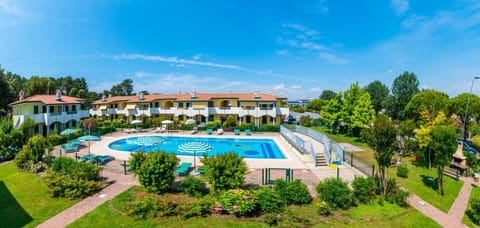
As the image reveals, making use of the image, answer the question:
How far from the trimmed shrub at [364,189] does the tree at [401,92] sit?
4414 centimetres

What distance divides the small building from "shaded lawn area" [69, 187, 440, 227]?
82.9 ft

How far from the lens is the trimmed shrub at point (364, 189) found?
10320 millimetres

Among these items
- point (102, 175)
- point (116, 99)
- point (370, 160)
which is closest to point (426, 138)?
point (370, 160)

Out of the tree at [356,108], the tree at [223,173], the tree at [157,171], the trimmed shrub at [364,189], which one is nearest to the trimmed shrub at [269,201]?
the tree at [223,173]

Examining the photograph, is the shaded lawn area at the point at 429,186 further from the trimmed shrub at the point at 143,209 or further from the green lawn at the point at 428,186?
the trimmed shrub at the point at 143,209

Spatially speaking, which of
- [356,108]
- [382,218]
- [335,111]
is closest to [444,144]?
[382,218]

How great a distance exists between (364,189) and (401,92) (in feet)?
155

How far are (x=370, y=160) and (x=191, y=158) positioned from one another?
1625 centimetres

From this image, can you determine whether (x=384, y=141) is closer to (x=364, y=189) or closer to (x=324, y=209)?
(x=364, y=189)

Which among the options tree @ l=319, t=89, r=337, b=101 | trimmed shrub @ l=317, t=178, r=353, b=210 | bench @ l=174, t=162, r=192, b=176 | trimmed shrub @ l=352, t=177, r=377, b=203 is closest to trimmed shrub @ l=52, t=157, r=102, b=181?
bench @ l=174, t=162, r=192, b=176

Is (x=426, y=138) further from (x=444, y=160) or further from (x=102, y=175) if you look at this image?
(x=102, y=175)

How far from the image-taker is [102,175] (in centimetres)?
1403

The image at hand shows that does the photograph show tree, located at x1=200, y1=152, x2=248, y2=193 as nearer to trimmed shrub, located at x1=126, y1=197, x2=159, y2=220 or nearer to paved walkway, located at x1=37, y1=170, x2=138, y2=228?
trimmed shrub, located at x1=126, y1=197, x2=159, y2=220

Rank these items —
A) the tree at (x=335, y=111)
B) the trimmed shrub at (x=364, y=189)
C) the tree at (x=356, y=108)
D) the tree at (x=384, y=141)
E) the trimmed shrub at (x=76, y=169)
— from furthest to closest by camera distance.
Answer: the tree at (x=335, y=111) < the tree at (x=356, y=108) < the trimmed shrub at (x=76, y=169) < the tree at (x=384, y=141) < the trimmed shrub at (x=364, y=189)
